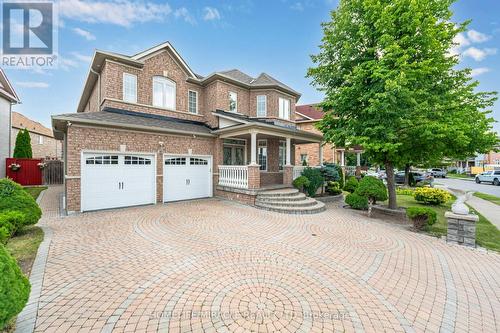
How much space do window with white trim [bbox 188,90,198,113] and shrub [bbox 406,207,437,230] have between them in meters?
12.7

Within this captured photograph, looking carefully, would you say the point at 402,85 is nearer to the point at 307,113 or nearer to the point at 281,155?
the point at 281,155

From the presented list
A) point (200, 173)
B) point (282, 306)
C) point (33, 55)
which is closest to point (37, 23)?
point (33, 55)

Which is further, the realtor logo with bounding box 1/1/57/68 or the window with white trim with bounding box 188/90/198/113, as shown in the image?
the window with white trim with bounding box 188/90/198/113

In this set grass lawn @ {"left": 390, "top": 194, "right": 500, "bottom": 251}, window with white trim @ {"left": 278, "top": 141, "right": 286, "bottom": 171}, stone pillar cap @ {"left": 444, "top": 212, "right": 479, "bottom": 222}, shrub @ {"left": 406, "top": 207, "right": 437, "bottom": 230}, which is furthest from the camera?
window with white trim @ {"left": 278, "top": 141, "right": 286, "bottom": 171}

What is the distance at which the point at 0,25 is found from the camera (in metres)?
8.84

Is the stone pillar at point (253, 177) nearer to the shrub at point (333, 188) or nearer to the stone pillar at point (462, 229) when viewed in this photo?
the shrub at point (333, 188)

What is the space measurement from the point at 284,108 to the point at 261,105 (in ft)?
6.45

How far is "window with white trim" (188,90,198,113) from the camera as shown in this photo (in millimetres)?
14070

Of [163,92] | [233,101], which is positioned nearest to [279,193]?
[233,101]

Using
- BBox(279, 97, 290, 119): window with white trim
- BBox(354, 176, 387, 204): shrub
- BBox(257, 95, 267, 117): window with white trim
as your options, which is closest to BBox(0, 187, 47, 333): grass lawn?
BBox(354, 176, 387, 204): shrub

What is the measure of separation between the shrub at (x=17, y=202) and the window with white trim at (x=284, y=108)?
14261mm

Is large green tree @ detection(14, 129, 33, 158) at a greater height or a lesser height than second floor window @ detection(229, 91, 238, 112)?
lesser

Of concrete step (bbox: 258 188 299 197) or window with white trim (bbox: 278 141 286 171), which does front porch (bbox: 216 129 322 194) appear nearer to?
window with white trim (bbox: 278 141 286 171)

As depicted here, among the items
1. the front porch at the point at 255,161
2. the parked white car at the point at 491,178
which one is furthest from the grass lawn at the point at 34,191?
the parked white car at the point at 491,178
